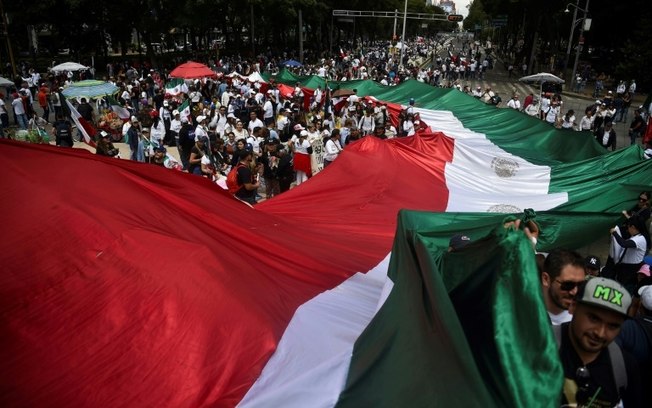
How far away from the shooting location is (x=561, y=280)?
343 centimetres

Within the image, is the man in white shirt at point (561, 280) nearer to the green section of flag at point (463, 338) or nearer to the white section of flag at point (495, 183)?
the green section of flag at point (463, 338)

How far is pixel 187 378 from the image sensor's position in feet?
11.5

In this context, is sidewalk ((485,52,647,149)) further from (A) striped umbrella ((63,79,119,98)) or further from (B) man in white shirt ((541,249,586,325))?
(A) striped umbrella ((63,79,119,98))

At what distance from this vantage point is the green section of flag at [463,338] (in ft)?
7.82

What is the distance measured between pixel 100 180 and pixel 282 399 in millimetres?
2799

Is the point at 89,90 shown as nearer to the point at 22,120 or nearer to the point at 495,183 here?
the point at 22,120

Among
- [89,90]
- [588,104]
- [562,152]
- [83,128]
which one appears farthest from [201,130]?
[588,104]

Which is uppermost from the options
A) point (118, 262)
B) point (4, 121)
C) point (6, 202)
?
point (6, 202)

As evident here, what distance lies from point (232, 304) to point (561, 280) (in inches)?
97.1

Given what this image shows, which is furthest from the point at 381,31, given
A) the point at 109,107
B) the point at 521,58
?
the point at 109,107

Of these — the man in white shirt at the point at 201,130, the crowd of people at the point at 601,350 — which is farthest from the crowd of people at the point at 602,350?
the man in white shirt at the point at 201,130

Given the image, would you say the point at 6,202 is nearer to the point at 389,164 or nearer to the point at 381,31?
the point at 389,164

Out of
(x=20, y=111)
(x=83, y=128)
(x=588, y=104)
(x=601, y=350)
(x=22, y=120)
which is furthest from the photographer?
(x=588, y=104)

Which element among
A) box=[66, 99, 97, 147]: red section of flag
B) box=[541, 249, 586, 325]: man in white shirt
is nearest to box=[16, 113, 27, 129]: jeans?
box=[66, 99, 97, 147]: red section of flag
